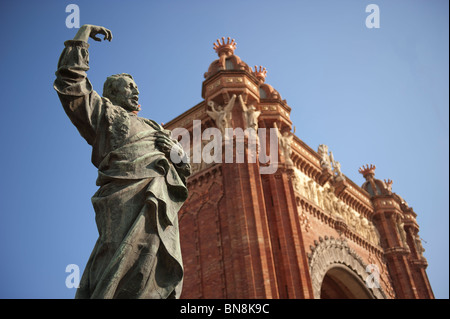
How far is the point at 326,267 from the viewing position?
56.6 feet

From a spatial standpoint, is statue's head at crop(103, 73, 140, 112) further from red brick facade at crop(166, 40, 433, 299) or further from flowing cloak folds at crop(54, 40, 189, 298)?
red brick facade at crop(166, 40, 433, 299)

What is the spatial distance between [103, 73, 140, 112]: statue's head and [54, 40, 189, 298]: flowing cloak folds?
0.14 m

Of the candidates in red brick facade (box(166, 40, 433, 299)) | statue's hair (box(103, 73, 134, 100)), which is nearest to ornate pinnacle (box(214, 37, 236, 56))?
red brick facade (box(166, 40, 433, 299))

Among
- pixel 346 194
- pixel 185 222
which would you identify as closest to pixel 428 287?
pixel 346 194

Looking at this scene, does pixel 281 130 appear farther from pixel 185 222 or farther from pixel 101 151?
pixel 101 151

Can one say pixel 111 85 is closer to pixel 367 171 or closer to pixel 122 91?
pixel 122 91

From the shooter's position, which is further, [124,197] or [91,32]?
[91,32]

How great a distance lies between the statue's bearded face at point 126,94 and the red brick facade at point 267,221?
9.78 m

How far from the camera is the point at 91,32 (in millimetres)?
3211

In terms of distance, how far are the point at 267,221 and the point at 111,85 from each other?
11.6m

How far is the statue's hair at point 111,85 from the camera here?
3406 mm

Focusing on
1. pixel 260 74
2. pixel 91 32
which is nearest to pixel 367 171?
pixel 260 74

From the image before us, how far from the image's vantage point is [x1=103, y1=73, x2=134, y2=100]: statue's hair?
3406mm

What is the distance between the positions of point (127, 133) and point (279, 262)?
11.8 m
